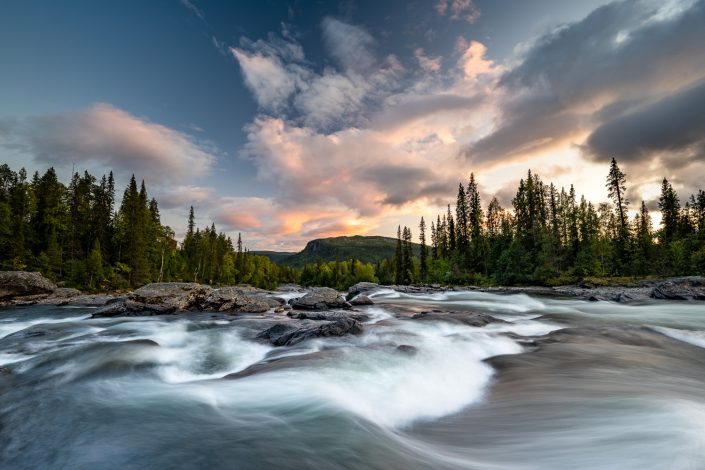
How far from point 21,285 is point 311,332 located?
116ft

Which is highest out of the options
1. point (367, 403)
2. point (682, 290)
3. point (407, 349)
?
point (682, 290)

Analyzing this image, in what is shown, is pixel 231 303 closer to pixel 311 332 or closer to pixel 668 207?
pixel 311 332

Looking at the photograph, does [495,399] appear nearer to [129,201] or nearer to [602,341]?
[602,341]

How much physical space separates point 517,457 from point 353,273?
353 ft

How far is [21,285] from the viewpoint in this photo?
2984 cm

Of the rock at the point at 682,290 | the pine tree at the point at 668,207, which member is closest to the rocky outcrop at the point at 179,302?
the rock at the point at 682,290

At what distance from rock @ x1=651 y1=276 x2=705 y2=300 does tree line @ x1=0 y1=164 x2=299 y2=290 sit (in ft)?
196

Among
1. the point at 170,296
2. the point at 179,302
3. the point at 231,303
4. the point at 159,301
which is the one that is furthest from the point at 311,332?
the point at 170,296

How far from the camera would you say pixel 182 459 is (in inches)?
122

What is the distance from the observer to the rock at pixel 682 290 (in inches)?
941

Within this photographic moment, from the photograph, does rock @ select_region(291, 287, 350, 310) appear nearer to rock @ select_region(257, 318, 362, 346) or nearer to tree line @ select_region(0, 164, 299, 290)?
rock @ select_region(257, 318, 362, 346)

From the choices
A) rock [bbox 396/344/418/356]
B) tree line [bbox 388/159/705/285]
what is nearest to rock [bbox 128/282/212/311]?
rock [bbox 396/344/418/356]

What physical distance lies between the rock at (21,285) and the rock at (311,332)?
32956mm

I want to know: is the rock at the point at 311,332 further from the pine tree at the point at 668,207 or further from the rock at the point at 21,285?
the pine tree at the point at 668,207
